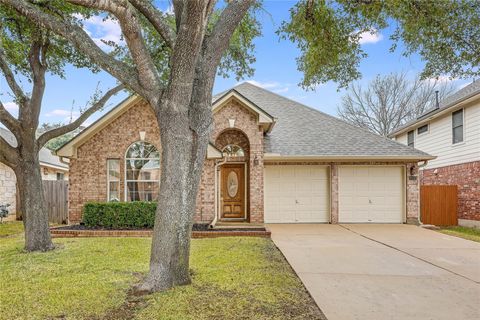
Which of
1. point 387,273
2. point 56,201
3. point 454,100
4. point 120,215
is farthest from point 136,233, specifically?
point 454,100

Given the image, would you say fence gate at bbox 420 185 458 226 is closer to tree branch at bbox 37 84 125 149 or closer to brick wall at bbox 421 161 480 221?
brick wall at bbox 421 161 480 221

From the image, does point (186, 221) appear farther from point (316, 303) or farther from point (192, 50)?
point (192, 50)

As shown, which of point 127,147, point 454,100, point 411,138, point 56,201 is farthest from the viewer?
point 411,138

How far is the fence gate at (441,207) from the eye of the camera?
14.5 m

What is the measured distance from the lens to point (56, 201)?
15047 mm

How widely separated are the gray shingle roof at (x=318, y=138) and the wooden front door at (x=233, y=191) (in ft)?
5.51

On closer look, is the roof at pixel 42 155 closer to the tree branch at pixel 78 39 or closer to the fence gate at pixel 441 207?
the tree branch at pixel 78 39

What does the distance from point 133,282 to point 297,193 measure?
30.1 ft

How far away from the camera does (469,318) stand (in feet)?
13.1

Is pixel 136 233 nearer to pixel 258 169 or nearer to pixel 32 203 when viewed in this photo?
pixel 32 203

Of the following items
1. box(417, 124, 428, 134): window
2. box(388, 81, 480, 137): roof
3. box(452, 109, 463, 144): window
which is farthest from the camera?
box(417, 124, 428, 134): window

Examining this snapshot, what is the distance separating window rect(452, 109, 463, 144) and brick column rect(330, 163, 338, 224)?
6.02 m

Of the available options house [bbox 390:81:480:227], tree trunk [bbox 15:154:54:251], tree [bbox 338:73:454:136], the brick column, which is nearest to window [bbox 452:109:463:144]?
house [bbox 390:81:480:227]

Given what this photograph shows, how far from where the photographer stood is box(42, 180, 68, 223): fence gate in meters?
14.9
